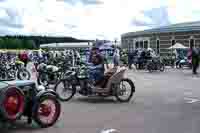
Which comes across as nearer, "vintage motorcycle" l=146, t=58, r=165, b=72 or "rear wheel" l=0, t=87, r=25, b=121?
"rear wheel" l=0, t=87, r=25, b=121

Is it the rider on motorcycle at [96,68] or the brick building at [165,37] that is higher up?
the brick building at [165,37]

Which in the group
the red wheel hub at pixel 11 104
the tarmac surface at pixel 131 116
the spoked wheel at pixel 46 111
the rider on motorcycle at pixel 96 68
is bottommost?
the tarmac surface at pixel 131 116

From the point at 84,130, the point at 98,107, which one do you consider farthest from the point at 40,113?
the point at 98,107

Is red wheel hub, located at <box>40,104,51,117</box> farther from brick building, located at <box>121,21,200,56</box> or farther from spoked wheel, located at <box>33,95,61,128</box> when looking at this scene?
brick building, located at <box>121,21,200,56</box>

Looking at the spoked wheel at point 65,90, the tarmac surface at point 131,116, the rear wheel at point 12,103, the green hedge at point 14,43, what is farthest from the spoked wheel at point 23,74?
the green hedge at point 14,43

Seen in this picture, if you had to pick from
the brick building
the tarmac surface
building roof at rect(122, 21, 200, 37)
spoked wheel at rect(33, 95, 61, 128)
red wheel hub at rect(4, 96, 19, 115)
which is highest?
building roof at rect(122, 21, 200, 37)

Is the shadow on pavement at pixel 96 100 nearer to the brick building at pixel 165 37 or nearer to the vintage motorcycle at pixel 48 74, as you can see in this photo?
the vintage motorcycle at pixel 48 74

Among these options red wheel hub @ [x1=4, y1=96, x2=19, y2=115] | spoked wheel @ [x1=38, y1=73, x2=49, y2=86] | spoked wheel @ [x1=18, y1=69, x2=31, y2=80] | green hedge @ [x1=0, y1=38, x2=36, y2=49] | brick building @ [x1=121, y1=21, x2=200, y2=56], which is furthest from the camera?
green hedge @ [x1=0, y1=38, x2=36, y2=49]

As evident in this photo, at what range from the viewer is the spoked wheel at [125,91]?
12.4 meters

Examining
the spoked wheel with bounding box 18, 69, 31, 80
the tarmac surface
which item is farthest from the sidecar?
the spoked wheel with bounding box 18, 69, 31, 80

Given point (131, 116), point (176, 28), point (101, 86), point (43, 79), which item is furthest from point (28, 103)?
point (176, 28)

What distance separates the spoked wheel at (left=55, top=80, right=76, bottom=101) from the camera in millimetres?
12680

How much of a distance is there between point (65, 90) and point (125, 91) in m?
1.84

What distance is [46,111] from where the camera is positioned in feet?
27.2
